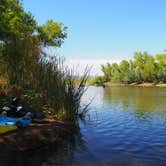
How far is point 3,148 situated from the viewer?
911 centimetres

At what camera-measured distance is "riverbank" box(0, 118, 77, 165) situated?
367 inches

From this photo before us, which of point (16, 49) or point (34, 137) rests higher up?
point (16, 49)

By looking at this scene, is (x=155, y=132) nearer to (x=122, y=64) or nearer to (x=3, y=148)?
(x=3, y=148)

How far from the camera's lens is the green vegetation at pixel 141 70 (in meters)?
102

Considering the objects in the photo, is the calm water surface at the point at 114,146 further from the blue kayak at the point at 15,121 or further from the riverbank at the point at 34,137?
the blue kayak at the point at 15,121

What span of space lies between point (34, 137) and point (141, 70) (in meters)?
100

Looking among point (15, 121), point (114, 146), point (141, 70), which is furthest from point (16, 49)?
point (141, 70)

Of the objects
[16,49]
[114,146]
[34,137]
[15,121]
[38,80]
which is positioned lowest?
[114,146]

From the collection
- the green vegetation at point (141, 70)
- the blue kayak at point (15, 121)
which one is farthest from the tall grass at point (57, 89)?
the green vegetation at point (141, 70)

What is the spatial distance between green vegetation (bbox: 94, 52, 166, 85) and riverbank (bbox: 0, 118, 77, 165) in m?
85.1

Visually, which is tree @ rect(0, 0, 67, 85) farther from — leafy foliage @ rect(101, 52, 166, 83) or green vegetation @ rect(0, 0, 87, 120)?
leafy foliage @ rect(101, 52, 166, 83)

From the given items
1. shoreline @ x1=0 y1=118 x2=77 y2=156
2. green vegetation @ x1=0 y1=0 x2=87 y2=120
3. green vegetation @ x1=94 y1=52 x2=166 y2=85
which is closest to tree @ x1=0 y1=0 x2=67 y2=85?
green vegetation @ x1=0 y1=0 x2=87 y2=120

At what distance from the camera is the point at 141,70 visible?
108 metres

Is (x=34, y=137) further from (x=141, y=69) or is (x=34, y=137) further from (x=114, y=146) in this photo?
(x=141, y=69)
